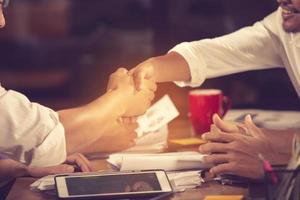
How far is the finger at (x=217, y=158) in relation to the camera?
64.6 inches

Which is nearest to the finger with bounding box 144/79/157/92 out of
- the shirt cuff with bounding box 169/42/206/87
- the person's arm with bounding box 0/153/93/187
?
the shirt cuff with bounding box 169/42/206/87

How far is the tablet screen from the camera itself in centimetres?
150

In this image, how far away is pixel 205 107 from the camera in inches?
85.0

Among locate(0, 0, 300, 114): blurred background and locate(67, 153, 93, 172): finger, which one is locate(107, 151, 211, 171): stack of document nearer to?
locate(67, 153, 93, 172): finger

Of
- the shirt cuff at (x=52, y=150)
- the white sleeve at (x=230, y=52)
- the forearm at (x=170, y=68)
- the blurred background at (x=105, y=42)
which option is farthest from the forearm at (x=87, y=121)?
the blurred background at (x=105, y=42)

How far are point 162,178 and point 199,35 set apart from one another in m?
1.40

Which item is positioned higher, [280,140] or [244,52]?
[244,52]

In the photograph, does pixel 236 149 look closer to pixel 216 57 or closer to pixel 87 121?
pixel 87 121

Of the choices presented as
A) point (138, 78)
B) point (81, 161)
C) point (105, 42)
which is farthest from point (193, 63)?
point (105, 42)

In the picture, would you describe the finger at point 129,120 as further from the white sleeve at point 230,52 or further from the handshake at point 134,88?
the white sleeve at point 230,52

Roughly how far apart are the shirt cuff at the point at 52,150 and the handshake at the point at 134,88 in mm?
340

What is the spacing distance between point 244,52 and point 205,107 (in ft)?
0.70

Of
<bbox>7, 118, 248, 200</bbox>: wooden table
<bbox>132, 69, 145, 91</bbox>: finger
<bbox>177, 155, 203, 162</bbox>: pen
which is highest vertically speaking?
<bbox>132, 69, 145, 91</bbox>: finger

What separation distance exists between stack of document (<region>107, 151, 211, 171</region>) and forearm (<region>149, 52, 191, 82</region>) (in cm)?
46
